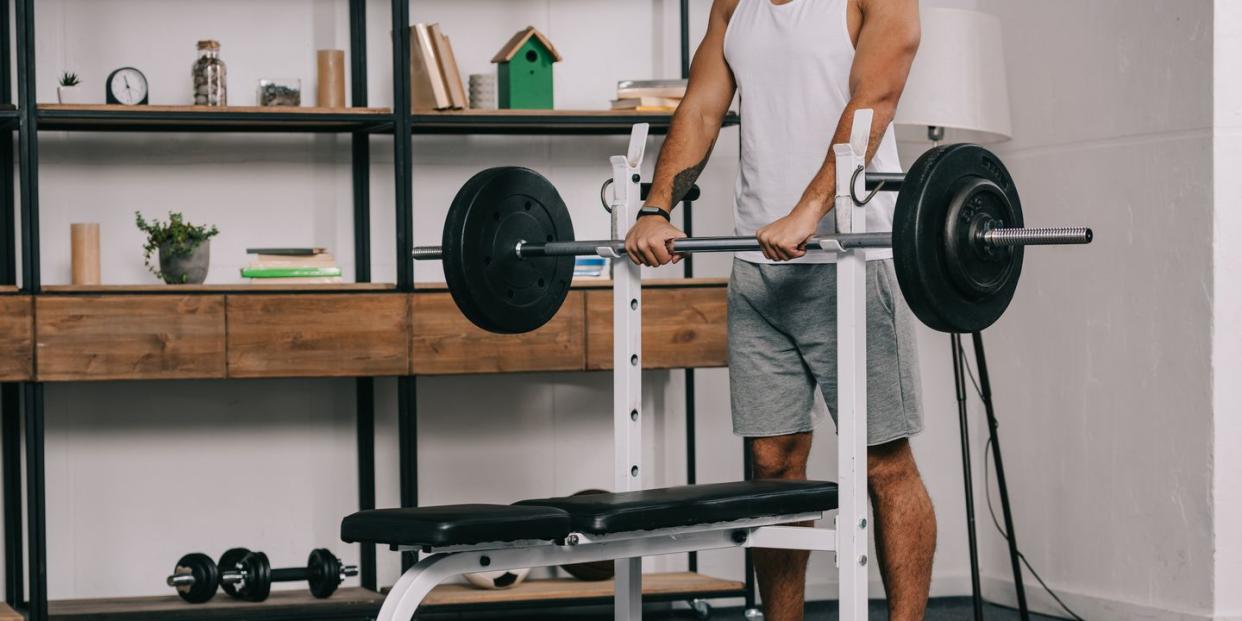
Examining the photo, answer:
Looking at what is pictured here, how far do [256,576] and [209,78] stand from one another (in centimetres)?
121

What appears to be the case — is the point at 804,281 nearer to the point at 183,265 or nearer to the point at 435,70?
the point at 435,70

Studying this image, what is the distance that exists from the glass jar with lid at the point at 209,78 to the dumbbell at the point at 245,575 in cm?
110

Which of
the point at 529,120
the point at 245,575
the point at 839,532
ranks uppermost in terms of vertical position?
the point at 529,120

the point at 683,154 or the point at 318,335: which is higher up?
the point at 683,154

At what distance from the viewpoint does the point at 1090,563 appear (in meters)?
3.74

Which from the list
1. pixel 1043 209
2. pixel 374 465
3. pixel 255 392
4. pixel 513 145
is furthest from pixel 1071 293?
pixel 255 392

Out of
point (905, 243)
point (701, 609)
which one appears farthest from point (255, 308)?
point (905, 243)

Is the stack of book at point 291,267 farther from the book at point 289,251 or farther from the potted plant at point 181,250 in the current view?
the potted plant at point 181,250

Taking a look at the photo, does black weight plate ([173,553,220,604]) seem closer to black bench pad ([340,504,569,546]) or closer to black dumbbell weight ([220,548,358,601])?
black dumbbell weight ([220,548,358,601])

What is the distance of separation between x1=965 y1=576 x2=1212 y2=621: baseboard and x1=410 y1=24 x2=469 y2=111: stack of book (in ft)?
6.30

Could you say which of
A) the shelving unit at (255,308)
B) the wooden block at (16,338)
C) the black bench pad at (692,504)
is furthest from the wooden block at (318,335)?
the black bench pad at (692,504)

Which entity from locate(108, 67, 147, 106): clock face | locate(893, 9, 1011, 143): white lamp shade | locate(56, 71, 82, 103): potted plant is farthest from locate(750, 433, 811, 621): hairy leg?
locate(56, 71, 82, 103): potted plant

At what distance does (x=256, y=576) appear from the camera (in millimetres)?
3555

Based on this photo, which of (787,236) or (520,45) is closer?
(787,236)
